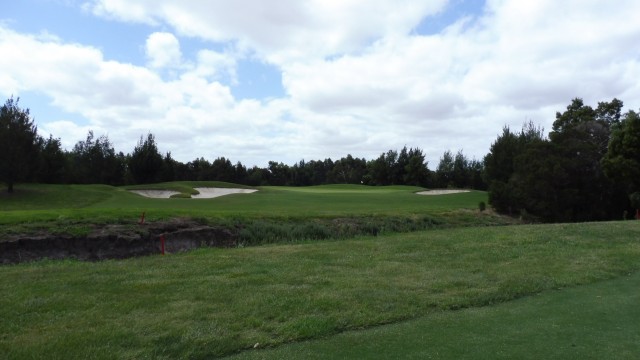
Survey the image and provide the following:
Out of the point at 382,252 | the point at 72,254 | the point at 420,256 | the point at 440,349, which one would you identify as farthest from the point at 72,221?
the point at 440,349

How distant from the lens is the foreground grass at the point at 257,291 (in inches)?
228

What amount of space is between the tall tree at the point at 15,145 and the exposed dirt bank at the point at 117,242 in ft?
79.0

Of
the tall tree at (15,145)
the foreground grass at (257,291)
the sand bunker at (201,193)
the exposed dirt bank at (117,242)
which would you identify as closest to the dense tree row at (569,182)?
the foreground grass at (257,291)

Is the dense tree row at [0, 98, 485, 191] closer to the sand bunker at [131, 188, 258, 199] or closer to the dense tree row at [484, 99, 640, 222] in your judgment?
the sand bunker at [131, 188, 258, 199]

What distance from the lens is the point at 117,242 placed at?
14.7 metres

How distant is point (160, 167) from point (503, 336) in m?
58.3

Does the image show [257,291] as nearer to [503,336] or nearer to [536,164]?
[503,336]

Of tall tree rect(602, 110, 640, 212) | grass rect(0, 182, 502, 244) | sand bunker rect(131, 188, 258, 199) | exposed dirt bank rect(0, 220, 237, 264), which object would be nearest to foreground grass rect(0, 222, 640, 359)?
exposed dirt bank rect(0, 220, 237, 264)

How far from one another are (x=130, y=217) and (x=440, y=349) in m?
13.6

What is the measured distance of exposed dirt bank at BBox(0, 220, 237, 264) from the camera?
13.5m

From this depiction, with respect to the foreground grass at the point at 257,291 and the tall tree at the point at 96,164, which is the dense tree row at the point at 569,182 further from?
the tall tree at the point at 96,164

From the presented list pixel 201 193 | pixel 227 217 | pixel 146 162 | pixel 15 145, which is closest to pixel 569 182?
pixel 227 217

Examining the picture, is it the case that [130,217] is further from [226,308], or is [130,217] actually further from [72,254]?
Answer: [226,308]

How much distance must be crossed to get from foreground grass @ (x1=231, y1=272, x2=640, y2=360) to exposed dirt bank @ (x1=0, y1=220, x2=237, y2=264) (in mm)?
10578
